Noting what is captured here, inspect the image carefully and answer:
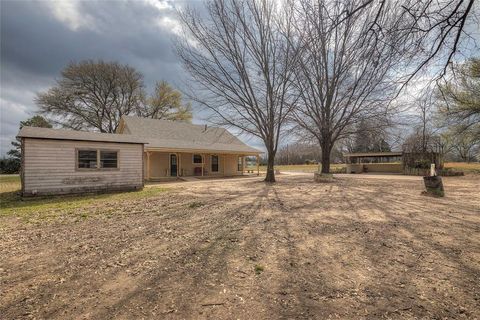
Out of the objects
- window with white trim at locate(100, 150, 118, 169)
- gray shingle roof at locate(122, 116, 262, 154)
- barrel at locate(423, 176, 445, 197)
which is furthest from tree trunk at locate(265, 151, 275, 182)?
window with white trim at locate(100, 150, 118, 169)

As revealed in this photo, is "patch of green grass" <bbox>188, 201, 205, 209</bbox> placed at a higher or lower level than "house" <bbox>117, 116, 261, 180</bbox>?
lower

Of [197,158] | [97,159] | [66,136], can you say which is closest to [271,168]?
[197,158]

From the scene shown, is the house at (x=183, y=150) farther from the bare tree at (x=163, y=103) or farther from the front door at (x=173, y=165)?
the bare tree at (x=163, y=103)

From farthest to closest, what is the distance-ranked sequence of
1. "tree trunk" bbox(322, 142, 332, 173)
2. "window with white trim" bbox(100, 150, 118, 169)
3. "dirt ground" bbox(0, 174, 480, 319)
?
"tree trunk" bbox(322, 142, 332, 173)
"window with white trim" bbox(100, 150, 118, 169)
"dirt ground" bbox(0, 174, 480, 319)

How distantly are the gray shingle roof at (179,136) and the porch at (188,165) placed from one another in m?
0.77

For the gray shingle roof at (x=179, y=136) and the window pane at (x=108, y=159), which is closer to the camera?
the window pane at (x=108, y=159)

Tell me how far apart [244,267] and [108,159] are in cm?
1159

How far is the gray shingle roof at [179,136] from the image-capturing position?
21297 mm

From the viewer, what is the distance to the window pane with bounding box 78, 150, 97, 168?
12259 millimetres

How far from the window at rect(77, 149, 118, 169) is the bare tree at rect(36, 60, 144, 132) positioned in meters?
23.3

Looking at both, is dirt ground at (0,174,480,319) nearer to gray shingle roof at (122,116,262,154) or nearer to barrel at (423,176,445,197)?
barrel at (423,176,445,197)

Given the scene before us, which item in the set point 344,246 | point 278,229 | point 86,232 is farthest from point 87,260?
point 344,246

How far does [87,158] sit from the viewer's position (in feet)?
40.9

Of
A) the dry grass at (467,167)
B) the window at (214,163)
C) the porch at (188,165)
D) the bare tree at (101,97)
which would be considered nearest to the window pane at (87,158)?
the porch at (188,165)
